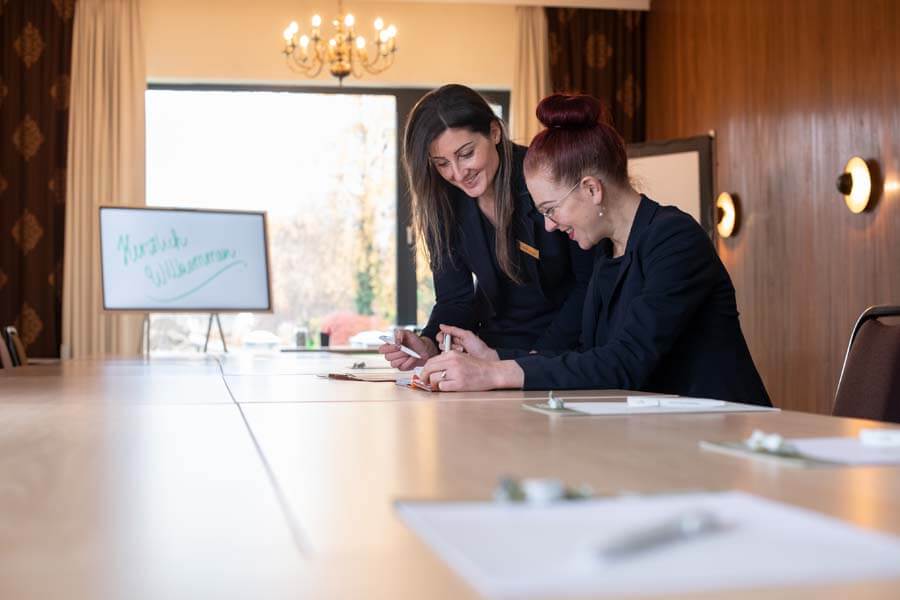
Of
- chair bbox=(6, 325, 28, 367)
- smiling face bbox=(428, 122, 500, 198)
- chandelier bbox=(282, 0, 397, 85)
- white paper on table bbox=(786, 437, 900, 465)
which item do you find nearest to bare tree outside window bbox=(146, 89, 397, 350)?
chandelier bbox=(282, 0, 397, 85)

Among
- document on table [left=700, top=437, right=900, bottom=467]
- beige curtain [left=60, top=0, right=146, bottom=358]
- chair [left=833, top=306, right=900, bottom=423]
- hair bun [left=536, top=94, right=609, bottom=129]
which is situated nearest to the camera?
document on table [left=700, top=437, right=900, bottom=467]

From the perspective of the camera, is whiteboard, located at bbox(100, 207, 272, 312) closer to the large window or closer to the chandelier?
the chandelier

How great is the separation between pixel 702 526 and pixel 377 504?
257mm

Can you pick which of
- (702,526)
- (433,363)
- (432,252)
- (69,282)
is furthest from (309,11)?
(702,526)

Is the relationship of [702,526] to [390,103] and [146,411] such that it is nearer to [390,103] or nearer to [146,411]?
[146,411]

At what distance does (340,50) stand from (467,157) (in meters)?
3.38

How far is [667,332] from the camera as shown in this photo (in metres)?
2.01

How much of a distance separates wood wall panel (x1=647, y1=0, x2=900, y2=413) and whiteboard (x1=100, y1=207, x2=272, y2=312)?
259 cm

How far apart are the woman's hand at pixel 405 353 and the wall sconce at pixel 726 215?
12.1 feet

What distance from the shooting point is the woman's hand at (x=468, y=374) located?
75.2 inches

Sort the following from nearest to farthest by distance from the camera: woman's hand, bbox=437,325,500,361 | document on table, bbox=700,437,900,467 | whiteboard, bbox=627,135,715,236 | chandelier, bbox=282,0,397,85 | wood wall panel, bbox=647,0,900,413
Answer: document on table, bbox=700,437,900,467 < woman's hand, bbox=437,325,500,361 < wood wall panel, bbox=647,0,900,413 < chandelier, bbox=282,0,397,85 < whiteboard, bbox=627,135,715,236

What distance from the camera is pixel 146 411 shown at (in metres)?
1.54

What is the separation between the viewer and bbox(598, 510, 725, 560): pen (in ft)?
1.71

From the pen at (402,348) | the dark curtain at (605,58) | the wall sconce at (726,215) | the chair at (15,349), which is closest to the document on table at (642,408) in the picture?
the pen at (402,348)
